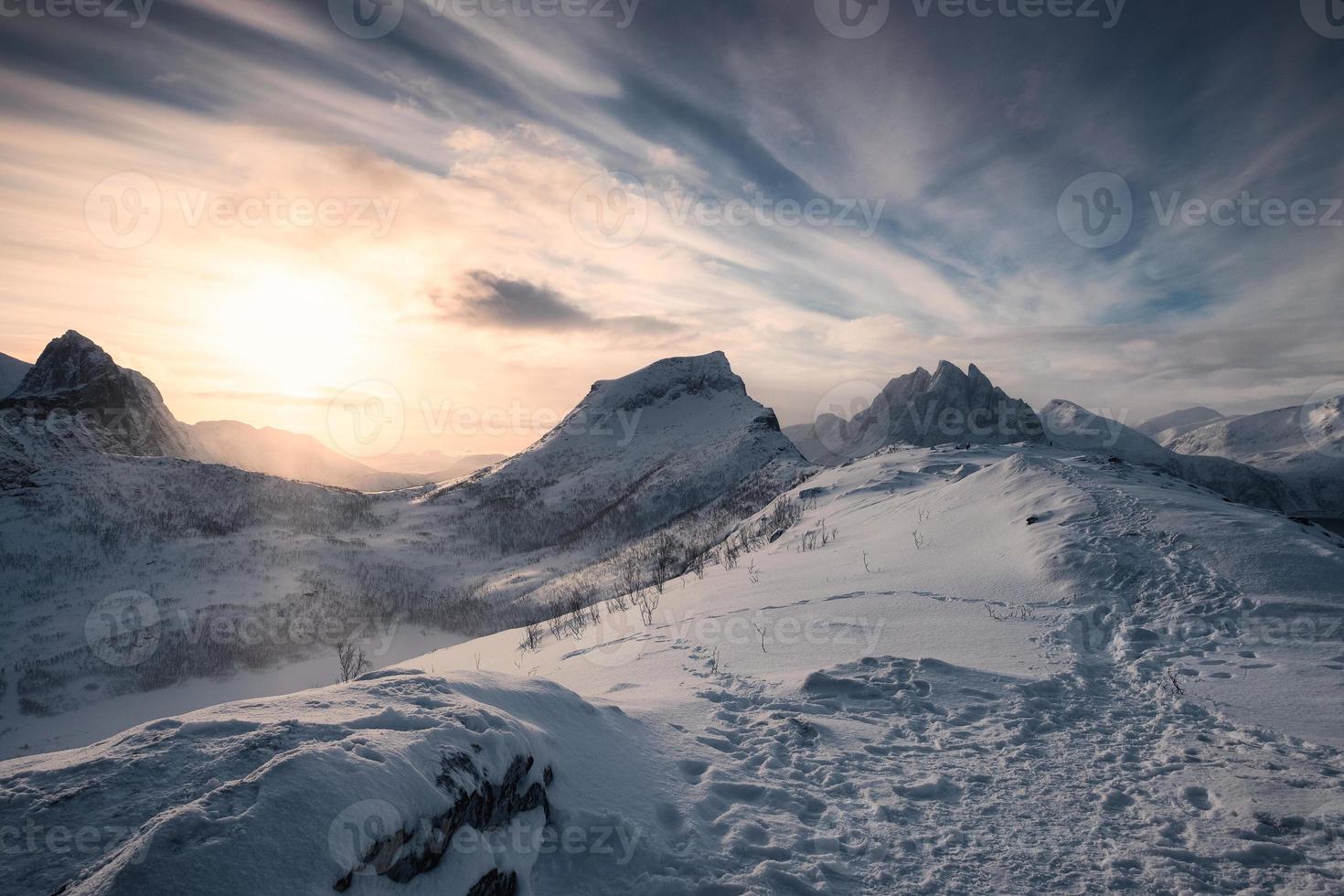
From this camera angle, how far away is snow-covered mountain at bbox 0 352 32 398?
417 feet

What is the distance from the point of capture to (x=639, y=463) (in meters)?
66.9

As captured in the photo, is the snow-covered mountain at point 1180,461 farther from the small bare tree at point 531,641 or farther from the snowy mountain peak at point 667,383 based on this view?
the small bare tree at point 531,641

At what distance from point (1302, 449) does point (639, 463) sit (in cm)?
22365

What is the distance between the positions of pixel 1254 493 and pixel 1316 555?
172 meters

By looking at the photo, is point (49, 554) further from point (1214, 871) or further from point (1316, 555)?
point (1316, 555)

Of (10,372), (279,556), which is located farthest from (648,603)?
(10,372)

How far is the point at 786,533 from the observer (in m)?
17.9

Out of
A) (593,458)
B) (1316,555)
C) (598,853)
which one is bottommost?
(598,853)

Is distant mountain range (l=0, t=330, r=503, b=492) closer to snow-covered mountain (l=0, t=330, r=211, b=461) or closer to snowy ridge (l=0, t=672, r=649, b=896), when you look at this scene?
snow-covered mountain (l=0, t=330, r=211, b=461)

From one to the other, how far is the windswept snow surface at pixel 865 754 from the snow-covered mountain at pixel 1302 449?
188m

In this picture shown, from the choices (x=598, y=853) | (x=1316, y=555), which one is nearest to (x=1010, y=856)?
(x=598, y=853)

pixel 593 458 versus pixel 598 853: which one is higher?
pixel 593 458

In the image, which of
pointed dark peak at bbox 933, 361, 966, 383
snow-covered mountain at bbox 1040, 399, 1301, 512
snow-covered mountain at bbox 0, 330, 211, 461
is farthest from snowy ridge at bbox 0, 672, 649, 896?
pointed dark peak at bbox 933, 361, 966, 383

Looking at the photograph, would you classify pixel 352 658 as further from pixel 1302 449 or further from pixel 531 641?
pixel 1302 449
